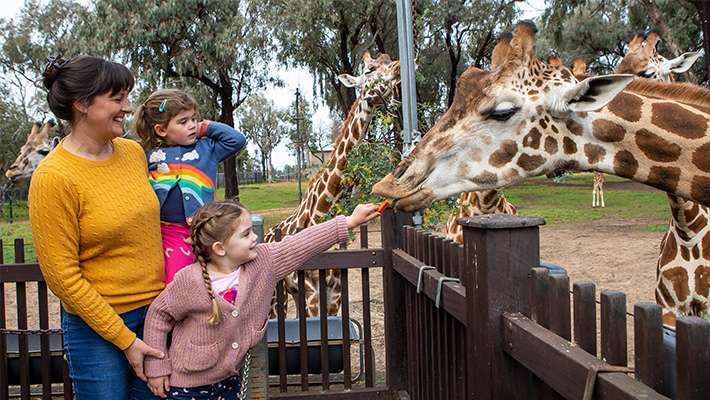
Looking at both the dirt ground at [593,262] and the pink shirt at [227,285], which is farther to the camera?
the dirt ground at [593,262]

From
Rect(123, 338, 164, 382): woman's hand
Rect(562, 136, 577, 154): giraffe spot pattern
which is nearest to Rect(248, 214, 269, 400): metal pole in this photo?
Rect(123, 338, 164, 382): woman's hand

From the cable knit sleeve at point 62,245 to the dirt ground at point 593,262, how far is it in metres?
3.13

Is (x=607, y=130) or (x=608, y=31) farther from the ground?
(x=608, y=31)

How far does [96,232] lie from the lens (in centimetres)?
204

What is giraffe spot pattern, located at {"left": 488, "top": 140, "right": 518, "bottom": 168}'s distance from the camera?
271cm

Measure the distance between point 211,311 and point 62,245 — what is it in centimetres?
63

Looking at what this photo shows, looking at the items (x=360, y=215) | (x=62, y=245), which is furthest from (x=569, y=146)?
(x=62, y=245)

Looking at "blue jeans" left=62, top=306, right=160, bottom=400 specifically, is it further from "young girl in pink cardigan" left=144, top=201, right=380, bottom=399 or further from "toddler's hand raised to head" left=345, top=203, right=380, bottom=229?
"toddler's hand raised to head" left=345, top=203, right=380, bottom=229

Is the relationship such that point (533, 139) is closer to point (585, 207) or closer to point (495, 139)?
point (495, 139)

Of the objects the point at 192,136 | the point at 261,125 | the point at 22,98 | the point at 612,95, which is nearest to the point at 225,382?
the point at 192,136

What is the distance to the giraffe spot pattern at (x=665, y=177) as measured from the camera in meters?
2.50

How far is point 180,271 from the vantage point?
2.22m

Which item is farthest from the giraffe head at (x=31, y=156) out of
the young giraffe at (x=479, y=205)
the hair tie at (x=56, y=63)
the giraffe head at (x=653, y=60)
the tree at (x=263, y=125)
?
the tree at (x=263, y=125)

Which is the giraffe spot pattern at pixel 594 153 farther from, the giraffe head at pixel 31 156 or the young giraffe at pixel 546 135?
the giraffe head at pixel 31 156
